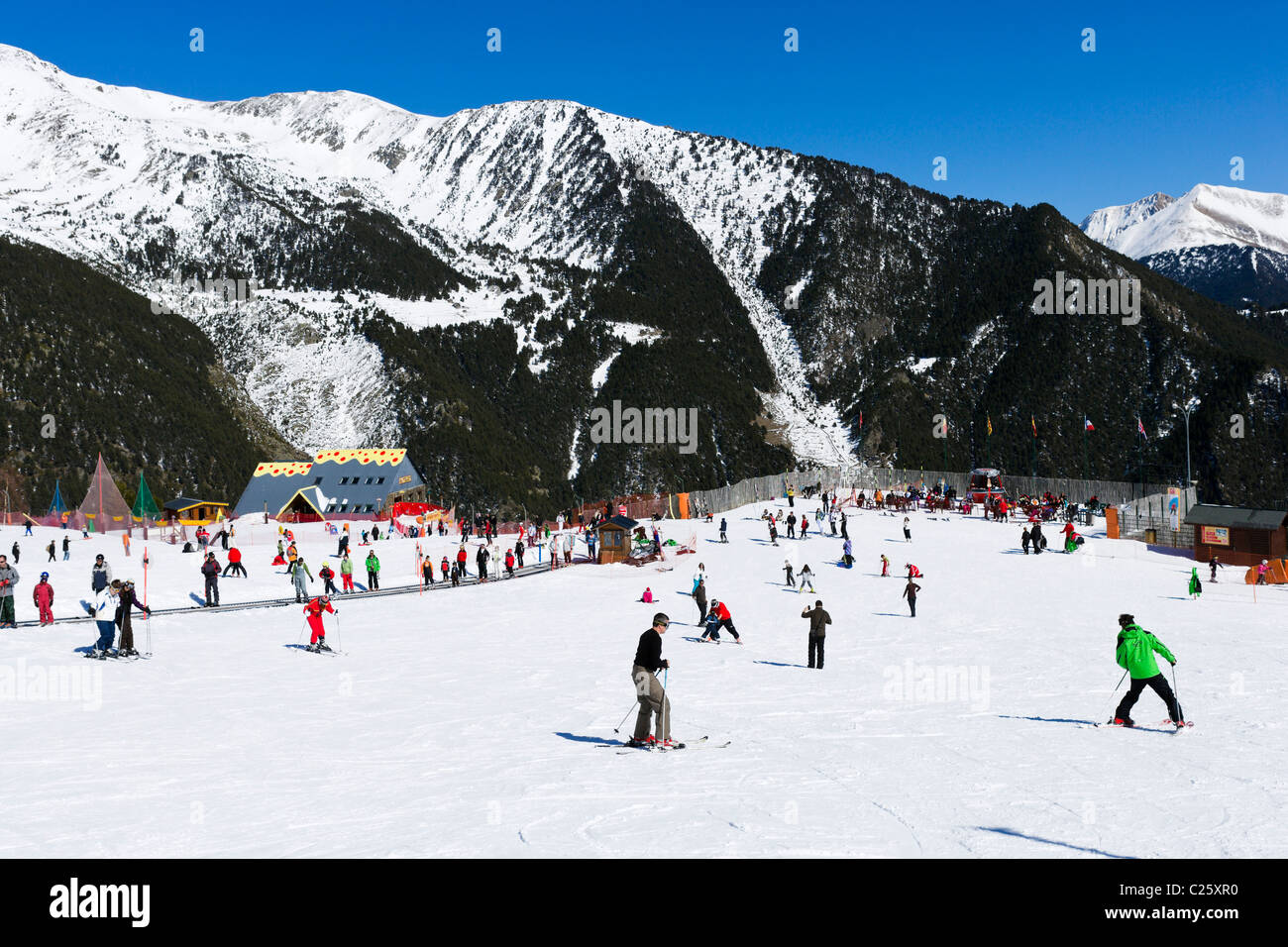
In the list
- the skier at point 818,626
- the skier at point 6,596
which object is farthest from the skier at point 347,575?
the skier at point 818,626

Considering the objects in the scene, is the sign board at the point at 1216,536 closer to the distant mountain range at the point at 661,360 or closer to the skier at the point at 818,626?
the skier at the point at 818,626

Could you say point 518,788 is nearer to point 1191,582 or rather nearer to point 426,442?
point 1191,582

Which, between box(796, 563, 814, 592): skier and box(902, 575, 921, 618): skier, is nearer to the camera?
box(902, 575, 921, 618): skier

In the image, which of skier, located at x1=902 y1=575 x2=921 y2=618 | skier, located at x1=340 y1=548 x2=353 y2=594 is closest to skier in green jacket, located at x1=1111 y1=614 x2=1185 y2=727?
skier, located at x1=902 y1=575 x2=921 y2=618

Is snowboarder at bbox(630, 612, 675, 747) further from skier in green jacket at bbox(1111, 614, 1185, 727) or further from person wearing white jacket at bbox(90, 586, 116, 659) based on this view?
person wearing white jacket at bbox(90, 586, 116, 659)

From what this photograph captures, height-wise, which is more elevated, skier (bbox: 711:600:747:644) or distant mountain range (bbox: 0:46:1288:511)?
distant mountain range (bbox: 0:46:1288:511)

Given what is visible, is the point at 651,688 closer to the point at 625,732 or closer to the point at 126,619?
the point at 625,732
